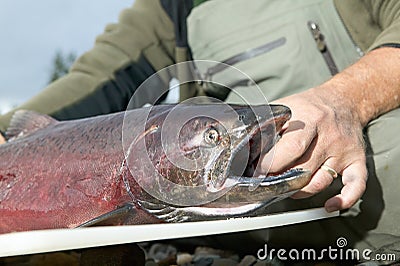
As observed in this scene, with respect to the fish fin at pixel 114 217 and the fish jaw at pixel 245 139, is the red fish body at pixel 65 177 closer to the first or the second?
the fish fin at pixel 114 217

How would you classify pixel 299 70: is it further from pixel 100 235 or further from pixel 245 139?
pixel 100 235

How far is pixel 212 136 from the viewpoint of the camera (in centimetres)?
189

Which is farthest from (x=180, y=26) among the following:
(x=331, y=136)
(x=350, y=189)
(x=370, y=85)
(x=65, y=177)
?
(x=350, y=189)

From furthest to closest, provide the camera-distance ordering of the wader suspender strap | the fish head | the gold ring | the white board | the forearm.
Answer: the wader suspender strap → the forearm → the gold ring → the fish head → the white board

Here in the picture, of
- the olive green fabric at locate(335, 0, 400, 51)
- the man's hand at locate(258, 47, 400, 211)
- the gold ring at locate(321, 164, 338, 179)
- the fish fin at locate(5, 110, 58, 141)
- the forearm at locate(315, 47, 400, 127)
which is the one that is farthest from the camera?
the olive green fabric at locate(335, 0, 400, 51)

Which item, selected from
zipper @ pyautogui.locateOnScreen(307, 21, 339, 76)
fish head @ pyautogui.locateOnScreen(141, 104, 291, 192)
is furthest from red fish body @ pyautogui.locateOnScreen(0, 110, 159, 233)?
zipper @ pyautogui.locateOnScreen(307, 21, 339, 76)

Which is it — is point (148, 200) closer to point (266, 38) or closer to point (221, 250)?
point (221, 250)

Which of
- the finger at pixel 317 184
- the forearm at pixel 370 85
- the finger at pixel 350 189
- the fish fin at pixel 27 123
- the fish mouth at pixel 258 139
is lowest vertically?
the finger at pixel 350 189

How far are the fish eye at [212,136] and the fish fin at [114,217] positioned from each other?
340 millimetres

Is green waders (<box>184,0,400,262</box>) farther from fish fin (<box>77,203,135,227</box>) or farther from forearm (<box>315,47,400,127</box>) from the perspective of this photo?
fish fin (<box>77,203,135,227</box>)

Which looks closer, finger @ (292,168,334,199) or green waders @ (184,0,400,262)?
finger @ (292,168,334,199)

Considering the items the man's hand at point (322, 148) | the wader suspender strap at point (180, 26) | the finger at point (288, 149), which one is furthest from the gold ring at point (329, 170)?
the wader suspender strap at point (180, 26)

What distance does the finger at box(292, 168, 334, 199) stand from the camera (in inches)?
78.8

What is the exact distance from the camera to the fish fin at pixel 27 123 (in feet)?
8.68
